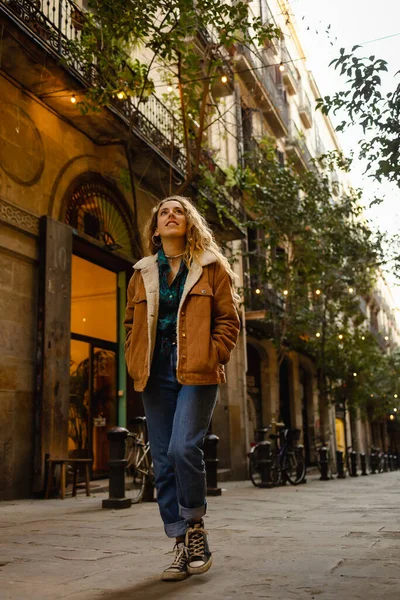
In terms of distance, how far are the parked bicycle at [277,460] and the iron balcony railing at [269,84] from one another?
39.4 ft

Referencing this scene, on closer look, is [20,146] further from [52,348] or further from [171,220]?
[171,220]

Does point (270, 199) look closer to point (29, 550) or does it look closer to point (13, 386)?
point (13, 386)

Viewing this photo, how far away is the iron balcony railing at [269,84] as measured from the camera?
66.2 feet

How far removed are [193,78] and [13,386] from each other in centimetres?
524

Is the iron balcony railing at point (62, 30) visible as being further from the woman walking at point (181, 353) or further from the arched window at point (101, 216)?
the woman walking at point (181, 353)

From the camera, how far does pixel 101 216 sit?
37.4ft

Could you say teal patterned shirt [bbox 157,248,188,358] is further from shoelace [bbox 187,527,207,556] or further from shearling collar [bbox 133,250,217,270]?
shoelace [bbox 187,527,207,556]

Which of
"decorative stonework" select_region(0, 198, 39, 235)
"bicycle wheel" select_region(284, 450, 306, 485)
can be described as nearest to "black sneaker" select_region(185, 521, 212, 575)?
"decorative stonework" select_region(0, 198, 39, 235)

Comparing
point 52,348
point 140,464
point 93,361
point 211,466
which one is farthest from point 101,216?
point 140,464

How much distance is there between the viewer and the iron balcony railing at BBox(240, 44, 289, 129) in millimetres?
20192

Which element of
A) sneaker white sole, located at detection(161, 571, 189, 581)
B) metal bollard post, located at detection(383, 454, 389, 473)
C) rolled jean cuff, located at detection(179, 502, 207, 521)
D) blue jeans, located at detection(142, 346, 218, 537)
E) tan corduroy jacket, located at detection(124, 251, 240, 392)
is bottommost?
metal bollard post, located at detection(383, 454, 389, 473)

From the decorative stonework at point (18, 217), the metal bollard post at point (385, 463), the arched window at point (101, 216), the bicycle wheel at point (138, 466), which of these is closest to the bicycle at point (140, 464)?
the bicycle wheel at point (138, 466)

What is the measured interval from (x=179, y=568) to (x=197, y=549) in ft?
0.43

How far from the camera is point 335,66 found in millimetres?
5938
